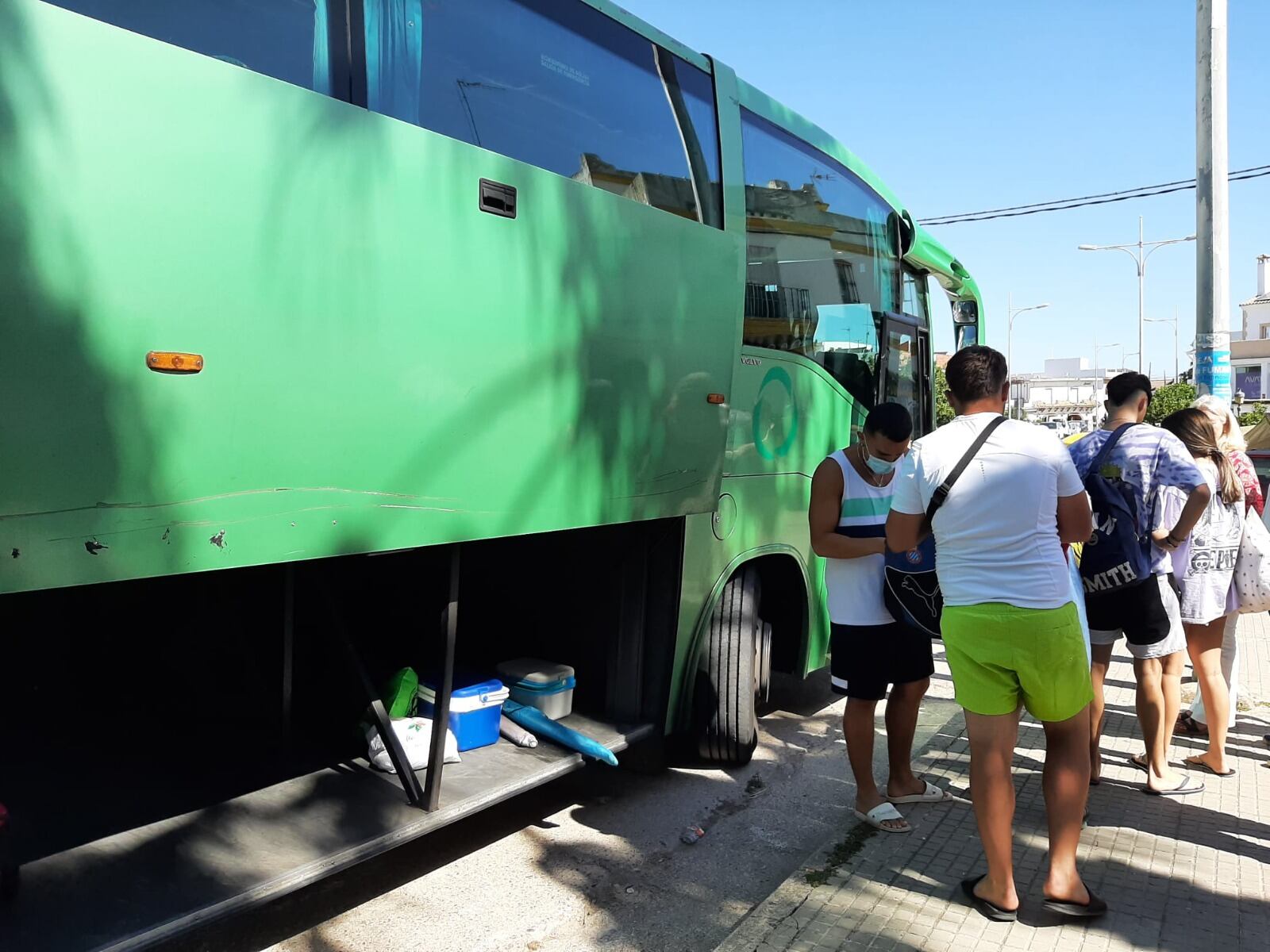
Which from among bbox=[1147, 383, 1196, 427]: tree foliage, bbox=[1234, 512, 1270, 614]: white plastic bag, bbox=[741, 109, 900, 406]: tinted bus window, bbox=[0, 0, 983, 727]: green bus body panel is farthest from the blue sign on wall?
bbox=[1147, 383, 1196, 427]: tree foliage

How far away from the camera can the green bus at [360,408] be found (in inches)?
89.5

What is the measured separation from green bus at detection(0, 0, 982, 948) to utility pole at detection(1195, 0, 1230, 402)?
158 inches

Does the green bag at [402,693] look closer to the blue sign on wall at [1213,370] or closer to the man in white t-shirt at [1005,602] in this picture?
the man in white t-shirt at [1005,602]

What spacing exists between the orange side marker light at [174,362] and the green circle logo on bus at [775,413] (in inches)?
115

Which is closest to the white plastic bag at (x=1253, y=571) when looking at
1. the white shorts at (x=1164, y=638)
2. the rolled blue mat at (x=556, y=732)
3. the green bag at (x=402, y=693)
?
the white shorts at (x=1164, y=638)

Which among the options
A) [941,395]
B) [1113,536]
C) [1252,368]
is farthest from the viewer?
[1252,368]

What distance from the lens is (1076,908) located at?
336 cm

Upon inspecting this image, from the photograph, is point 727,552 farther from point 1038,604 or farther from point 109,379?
point 109,379

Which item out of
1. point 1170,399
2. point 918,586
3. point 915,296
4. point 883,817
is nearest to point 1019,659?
point 918,586

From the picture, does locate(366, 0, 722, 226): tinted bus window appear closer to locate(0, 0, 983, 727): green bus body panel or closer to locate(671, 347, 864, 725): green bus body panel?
locate(0, 0, 983, 727): green bus body panel

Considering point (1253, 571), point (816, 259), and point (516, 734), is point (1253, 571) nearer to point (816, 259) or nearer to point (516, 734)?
point (816, 259)

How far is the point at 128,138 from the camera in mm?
2281

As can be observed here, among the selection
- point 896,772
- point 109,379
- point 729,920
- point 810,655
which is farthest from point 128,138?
point 810,655

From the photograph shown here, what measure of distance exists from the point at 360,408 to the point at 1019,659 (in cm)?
225
